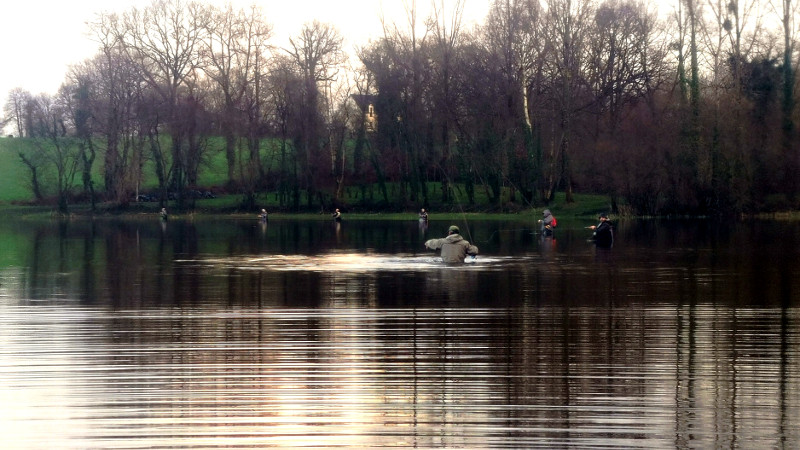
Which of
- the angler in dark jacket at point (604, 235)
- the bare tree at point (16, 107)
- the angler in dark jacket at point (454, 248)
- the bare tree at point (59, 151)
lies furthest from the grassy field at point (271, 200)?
the angler in dark jacket at point (454, 248)

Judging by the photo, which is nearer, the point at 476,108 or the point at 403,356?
the point at 403,356

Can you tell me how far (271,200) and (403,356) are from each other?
7204 cm

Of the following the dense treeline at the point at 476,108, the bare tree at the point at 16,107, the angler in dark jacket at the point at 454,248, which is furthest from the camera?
the bare tree at the point at 16,107

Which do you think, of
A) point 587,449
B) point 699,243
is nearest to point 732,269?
point 699,243

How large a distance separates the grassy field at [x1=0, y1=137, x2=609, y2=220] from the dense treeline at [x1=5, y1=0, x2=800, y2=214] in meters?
0.95

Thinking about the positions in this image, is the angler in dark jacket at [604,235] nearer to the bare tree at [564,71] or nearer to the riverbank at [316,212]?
the riverbank at [316,212]

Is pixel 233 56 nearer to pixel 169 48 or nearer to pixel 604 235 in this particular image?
pixel 169 48

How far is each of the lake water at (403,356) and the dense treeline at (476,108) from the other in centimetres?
3648

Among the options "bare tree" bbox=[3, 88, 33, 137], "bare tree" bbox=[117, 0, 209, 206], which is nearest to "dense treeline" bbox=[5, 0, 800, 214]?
"bare tree" bbox=[117, 0, 209, 206]

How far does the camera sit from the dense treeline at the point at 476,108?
212 feet

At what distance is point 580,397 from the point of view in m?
11.3

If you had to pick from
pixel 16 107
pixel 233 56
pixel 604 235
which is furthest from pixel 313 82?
pixel 16 107

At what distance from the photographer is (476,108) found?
2945 inches

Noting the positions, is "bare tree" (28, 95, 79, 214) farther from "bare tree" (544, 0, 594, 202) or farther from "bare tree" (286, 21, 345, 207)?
"bare tree" (544, 0, 594, 202)
